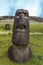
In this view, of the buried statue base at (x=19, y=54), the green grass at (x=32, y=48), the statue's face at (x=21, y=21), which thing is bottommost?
the green grass at (x=32, y=48)

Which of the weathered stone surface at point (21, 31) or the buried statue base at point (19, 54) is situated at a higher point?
the weathered stone surface at point (21, 31)

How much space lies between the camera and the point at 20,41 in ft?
52.3

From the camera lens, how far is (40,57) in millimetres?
17219

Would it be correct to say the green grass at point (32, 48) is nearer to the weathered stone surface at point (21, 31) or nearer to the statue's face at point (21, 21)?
the weathered stone surface at point (21, 31)

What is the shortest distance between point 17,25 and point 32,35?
860 cm

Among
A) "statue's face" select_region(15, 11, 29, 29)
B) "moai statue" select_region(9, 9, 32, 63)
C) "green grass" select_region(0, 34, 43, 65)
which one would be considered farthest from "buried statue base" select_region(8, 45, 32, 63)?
"statue's face" select_region(15, 11, 29, 29)

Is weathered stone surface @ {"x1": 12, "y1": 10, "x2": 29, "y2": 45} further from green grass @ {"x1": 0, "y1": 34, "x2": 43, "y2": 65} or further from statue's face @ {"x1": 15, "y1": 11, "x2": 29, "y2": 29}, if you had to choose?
green grass @ {"x1": 0, "y1": 34, "x2": 43, "y2": 65}

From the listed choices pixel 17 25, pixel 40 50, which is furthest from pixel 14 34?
pixel 40 50

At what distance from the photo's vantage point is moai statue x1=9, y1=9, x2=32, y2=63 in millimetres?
15957

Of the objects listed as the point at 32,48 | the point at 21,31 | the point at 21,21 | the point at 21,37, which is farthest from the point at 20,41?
the point at 32,48

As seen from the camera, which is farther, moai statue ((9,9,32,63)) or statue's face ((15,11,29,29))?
statue's face ((15,11,29,29))

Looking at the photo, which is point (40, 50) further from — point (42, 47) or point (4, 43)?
point (4, 43)

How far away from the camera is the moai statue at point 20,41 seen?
16.0 metres

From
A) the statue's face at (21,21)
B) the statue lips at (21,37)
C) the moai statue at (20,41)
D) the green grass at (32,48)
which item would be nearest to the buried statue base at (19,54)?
the moai statue at (20,41)
